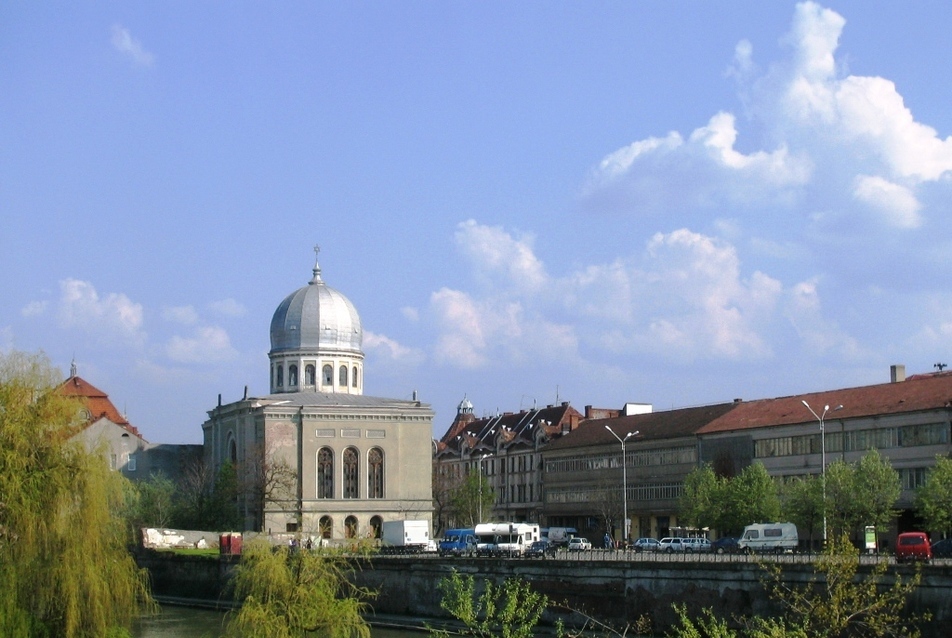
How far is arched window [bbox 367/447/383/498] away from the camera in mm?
124375

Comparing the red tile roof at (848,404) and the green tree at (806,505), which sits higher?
the red tile roof at (848,404)

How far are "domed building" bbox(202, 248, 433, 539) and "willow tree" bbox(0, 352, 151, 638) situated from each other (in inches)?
2709

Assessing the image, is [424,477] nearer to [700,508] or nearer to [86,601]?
[700,508]

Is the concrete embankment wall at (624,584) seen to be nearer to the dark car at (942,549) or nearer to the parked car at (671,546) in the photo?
the dark car at (942,549)

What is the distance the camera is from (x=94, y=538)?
4628 centimetres

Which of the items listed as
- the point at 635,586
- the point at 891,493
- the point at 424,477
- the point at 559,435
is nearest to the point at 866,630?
the point at 635,586

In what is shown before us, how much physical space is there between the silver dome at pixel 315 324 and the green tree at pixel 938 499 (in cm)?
6583

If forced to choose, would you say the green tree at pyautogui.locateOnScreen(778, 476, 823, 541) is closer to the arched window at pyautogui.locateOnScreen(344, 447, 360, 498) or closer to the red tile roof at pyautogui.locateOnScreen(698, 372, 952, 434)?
the red tile roof at pyautogui.locateOnScreen(698, 372, 952, 434)

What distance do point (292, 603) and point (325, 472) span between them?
76978mm

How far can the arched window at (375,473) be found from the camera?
4897 inches

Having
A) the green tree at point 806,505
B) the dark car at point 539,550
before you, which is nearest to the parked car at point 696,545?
the green tree at point 806,505

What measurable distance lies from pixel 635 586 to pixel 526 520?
84.3 metres

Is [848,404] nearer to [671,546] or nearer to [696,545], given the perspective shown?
[696,545]

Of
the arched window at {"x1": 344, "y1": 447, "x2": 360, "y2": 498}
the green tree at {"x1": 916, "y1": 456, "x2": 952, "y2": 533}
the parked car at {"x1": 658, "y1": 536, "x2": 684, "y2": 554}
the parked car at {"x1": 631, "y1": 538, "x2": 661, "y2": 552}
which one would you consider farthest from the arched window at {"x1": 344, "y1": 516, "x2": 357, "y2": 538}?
the green tree at {"x1": 916, "y1": 456, "x2": 952, "y2": 533}
